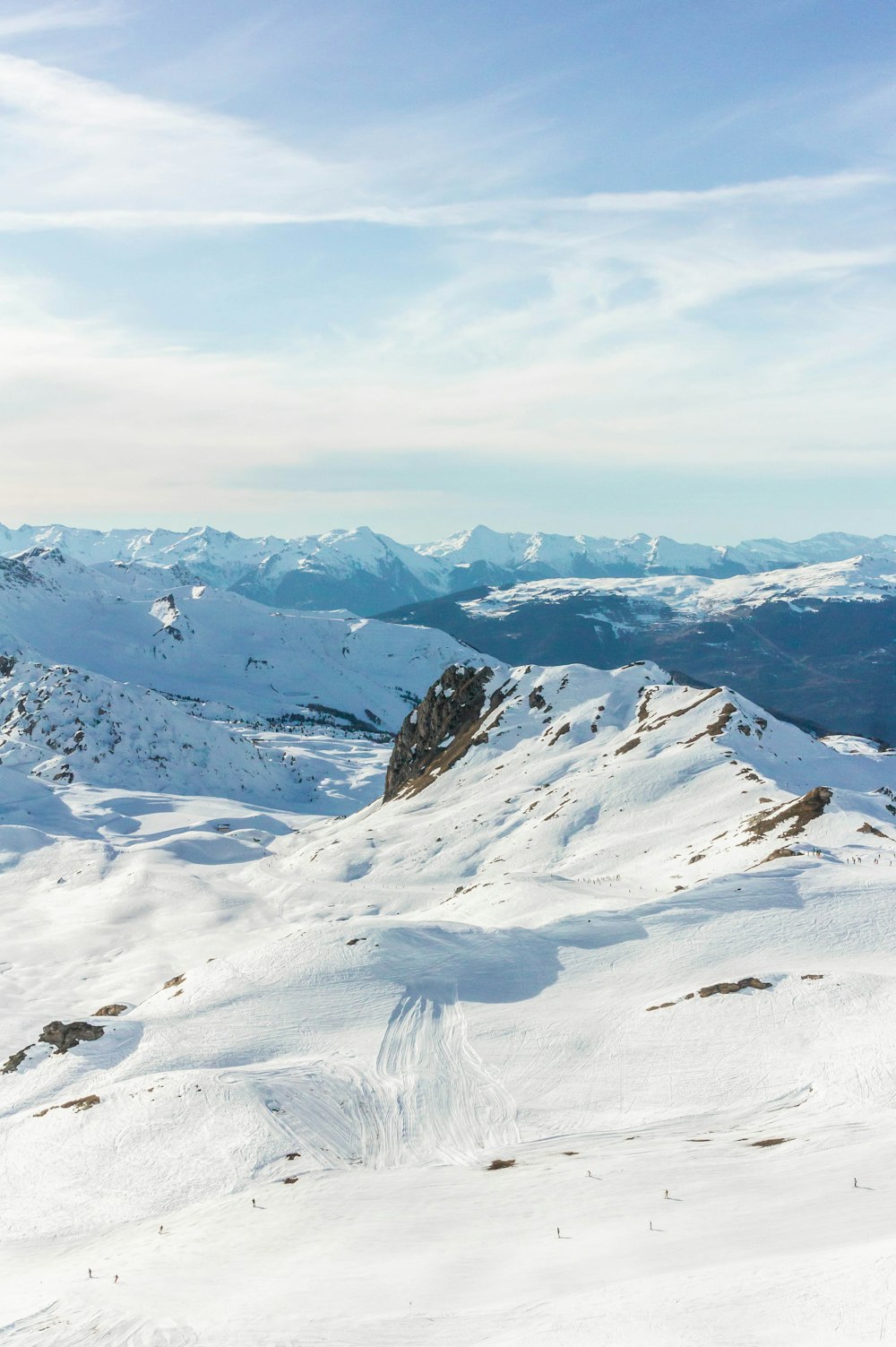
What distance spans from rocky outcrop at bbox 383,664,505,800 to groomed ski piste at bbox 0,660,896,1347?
136 ft

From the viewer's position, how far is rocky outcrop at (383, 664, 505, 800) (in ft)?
322

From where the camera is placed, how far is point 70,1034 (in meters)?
33.9

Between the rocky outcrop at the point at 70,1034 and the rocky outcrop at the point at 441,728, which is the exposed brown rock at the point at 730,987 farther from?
the rocky outcrop at the point at 441,728

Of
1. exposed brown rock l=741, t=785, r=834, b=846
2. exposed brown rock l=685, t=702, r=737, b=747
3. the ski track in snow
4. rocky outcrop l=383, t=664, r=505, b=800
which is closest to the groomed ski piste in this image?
the ski track in snow

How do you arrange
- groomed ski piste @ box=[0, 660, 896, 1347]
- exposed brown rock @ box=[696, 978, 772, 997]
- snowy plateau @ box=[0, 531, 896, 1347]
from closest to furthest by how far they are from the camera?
groomed ski piste @ box=[0, 660, 896, 1347], snowy plateau @ box=[0, 531, 896, 1347], exposed brown rock @ box=[696, 978, 772, 997]

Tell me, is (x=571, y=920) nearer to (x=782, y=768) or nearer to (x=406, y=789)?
(x=782, y=768)

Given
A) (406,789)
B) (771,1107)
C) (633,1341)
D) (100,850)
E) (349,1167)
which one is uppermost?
(633,1341)

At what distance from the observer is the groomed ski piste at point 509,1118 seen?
48.6ft

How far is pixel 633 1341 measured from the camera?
12289 millimetres

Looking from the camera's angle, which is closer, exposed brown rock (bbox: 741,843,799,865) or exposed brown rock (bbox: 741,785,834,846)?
exposed brown rock (bbox: 741,843,799,865)

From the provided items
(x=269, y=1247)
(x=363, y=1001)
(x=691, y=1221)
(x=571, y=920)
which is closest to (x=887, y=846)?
(x=571, y=920)

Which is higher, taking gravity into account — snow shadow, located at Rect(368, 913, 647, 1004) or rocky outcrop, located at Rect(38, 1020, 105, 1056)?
snow shadow, located at Rect(368, 913, 647, 1004)

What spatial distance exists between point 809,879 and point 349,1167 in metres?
22.0

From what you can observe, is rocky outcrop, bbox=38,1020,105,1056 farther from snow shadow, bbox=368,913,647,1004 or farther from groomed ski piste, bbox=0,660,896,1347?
snow shadow, bbox=368,913,647,1004
